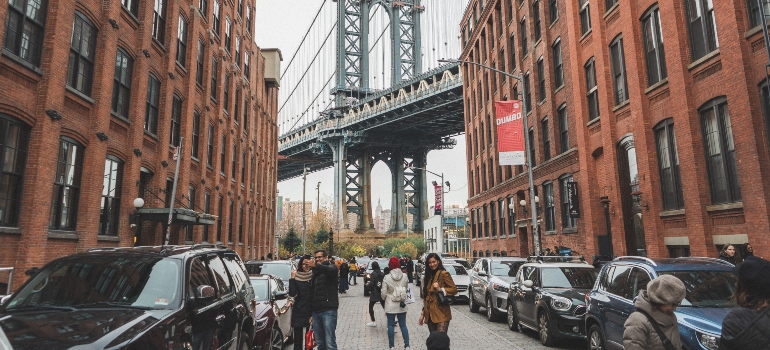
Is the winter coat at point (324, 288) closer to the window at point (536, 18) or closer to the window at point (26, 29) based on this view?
the window at point (26, 29)

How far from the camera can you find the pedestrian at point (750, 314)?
9.77 ft

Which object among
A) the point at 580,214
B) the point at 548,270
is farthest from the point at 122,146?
the point at 580,214

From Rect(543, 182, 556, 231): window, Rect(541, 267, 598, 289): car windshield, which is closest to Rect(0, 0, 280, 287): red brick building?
Rect(541, 267, 598, 289): car windshield

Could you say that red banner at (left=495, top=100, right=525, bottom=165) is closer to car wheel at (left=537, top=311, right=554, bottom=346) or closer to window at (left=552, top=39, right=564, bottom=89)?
window at (left=552, top=39, right=564, bottom=89)

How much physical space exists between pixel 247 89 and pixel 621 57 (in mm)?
23889

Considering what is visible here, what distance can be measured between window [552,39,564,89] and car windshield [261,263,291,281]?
674 inches

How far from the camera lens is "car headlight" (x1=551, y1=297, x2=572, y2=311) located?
962 centimetres

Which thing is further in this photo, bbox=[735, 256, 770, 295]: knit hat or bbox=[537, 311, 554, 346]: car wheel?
bbox=[537, 311, 554, 346]: car wheel

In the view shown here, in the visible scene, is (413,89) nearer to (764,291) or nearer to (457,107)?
(457,107)

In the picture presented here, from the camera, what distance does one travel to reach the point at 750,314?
3.07 m

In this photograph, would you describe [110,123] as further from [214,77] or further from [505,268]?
[505,268]

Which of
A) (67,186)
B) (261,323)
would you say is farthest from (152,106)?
(261,323)

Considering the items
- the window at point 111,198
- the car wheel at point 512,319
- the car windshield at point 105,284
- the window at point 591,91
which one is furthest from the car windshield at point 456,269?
the car windshield at point 105,284

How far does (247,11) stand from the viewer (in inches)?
1357
